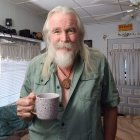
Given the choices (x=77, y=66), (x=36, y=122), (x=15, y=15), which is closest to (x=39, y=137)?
(x=36, y=122)

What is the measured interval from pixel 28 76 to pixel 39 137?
1.00 ft

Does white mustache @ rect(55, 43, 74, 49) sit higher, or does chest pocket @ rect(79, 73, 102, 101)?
white mustache @ rect(55, 43, 74, 49)

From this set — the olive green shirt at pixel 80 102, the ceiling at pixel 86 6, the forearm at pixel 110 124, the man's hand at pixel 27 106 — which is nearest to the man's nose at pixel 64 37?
the olive green shirt at pixel 80 102

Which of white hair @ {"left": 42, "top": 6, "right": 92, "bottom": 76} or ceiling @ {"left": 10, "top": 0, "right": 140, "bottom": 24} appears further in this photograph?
ceiling @ {"left": 10, "top": 0, "right": 140, "bottom": 24}

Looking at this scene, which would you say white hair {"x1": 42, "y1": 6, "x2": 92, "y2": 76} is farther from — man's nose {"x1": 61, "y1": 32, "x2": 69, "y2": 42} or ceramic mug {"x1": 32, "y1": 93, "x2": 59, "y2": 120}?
ceramic mug {"x1": 32, "y1": 93, "x2": 59, "y2": 120}

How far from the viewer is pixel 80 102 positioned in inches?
36.1

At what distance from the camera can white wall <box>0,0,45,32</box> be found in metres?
3.00

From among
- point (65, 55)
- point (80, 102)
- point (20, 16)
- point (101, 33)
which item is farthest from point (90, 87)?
point (101, 33)

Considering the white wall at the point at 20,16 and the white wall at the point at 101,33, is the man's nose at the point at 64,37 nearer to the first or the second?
the white wall at the point at 20,16

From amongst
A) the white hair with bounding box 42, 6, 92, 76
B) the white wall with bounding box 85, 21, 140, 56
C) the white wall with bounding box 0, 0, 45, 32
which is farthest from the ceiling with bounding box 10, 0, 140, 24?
the white hair with bounding box 42, 6, 92, 76

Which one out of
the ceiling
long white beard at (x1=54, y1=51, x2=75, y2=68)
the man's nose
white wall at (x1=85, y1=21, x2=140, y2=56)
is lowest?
long white beard at (x1=54, y1=51, x2=75, y2=68)

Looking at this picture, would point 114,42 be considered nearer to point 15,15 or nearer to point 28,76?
point 15,15

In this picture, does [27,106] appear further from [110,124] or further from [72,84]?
[110,124]

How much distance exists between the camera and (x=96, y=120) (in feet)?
3.06
